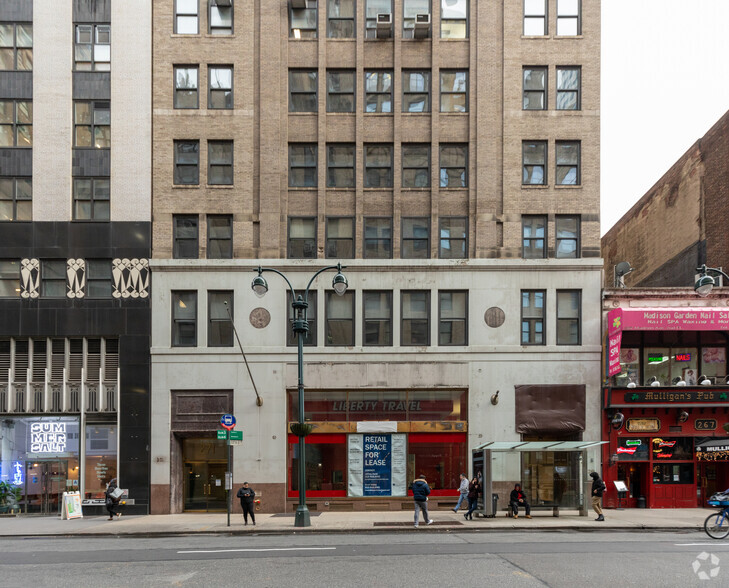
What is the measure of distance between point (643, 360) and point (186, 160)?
67.5ft

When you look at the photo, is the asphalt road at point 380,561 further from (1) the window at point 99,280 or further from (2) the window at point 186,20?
(2) the window at point 186,20

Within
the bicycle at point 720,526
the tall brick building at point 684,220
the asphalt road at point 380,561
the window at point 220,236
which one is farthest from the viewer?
Result: the tall brick building at point 684,220

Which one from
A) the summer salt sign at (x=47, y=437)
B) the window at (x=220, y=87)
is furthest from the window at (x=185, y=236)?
the summer salt sign at (x=47, y=437)

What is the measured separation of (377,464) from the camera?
995 inches

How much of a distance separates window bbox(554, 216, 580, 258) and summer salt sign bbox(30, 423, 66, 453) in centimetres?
2126

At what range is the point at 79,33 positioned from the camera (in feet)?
87.2

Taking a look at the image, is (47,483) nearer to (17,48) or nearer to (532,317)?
(17,48)

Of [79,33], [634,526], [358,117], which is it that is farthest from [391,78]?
[634,526]

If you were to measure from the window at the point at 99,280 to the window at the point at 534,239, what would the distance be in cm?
1709

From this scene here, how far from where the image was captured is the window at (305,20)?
2700cm

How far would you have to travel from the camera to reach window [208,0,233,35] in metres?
26.9

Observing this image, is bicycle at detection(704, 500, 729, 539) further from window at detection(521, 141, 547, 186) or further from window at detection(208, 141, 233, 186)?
window at detection(208, 141, 233, 186)

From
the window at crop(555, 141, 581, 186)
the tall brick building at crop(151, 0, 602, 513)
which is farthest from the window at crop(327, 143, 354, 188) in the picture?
the window at crop(555, 141, 581, 186)

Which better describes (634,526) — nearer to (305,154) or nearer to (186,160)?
(305,154)
